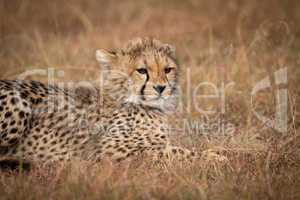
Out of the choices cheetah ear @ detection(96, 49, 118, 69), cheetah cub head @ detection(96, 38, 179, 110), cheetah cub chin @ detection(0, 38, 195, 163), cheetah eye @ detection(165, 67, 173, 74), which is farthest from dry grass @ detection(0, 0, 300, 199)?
cheetah ear @ detection(96, 49, 118, 69)

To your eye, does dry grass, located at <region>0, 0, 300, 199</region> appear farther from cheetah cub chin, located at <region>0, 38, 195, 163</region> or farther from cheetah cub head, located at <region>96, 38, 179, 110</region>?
cheetah cub head, located at <region>96, 38, 179, 110</region>

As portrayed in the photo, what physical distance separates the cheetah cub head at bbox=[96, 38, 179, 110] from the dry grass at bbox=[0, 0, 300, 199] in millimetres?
490

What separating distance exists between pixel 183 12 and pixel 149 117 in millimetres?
5122

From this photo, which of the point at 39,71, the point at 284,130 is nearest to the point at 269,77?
the point at 284,130

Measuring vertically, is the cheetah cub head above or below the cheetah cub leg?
above

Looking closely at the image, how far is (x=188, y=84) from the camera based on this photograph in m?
6.18

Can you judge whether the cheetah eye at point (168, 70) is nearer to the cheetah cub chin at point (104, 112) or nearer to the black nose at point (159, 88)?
the cheetah cub chin at point (104, 112)

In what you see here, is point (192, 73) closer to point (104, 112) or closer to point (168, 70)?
point (168, 70)

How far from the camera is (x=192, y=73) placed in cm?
639

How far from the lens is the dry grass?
3561 millimetres

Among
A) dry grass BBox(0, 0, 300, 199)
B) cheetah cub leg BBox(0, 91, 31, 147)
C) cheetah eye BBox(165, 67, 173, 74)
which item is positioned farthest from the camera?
cheetah eye BBox(165, 67, 173, 74)

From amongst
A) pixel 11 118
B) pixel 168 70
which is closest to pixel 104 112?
pixel 168 70

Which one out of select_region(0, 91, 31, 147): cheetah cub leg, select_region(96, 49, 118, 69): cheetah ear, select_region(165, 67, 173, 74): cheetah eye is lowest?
select_region(0, 91, 31, 147): cheetah cub leg

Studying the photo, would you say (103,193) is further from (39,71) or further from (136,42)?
(39,71)
